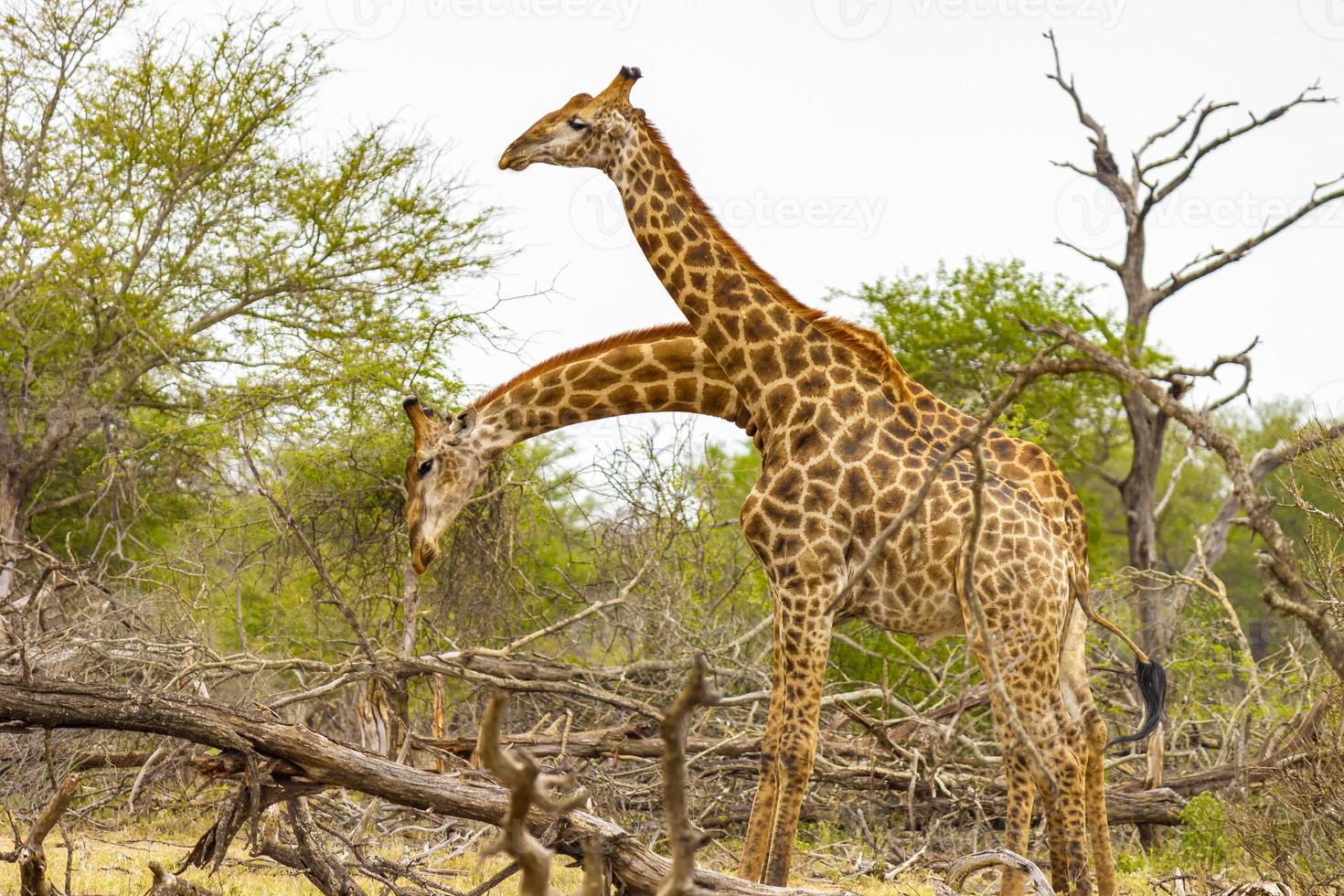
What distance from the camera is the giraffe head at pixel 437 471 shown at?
6820 millimetres

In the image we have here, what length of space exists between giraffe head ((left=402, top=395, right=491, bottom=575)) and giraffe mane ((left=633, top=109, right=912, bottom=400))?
63.6 inches

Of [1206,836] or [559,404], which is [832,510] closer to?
[559,404]

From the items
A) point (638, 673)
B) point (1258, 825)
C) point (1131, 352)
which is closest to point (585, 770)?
point (638, 673)

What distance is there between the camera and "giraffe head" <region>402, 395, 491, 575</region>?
269 inches

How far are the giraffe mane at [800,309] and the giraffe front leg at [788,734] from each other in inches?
46.5

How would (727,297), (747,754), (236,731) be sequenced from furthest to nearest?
(747,754)
(727,297)
(236,731)

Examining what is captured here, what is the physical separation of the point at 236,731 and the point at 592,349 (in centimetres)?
280

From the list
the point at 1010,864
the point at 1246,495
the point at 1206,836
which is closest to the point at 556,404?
the point at 1010,864

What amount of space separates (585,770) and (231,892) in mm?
2436

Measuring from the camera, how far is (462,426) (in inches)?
269

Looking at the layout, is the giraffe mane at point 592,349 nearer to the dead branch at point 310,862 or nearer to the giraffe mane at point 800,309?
the giraffe mane at point 800,309

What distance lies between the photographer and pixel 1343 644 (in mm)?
2787

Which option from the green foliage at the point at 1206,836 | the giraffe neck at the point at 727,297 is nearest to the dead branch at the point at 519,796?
the giraffe neck at the point at 727,297

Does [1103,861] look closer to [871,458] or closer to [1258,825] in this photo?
[1258,825]
